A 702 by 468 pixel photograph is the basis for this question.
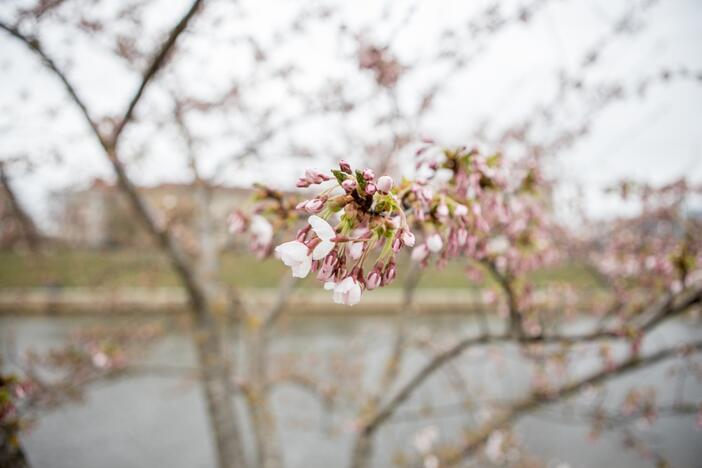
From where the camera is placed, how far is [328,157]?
12.1 feet

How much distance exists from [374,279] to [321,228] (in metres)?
0.16

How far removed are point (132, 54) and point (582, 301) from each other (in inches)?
196

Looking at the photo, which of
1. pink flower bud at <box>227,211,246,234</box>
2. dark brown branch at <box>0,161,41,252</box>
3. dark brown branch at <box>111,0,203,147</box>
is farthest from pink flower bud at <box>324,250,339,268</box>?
dark brown branch at <box>0,161,41,252</box>

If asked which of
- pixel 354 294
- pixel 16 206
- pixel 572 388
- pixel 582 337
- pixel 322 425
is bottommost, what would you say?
pixel 322 425

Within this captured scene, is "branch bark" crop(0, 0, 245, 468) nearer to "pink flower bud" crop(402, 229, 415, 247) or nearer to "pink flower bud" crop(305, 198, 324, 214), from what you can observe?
"pink flower bud" crop(305, 198, 324, 214)

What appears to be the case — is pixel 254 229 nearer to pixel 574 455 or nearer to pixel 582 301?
pixel 582 301

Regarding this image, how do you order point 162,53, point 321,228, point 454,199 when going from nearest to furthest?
point 321,228 → point 454,199 → point 162,53

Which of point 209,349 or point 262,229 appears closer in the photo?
point 262,229

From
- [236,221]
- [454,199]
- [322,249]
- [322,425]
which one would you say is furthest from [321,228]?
[322,425]

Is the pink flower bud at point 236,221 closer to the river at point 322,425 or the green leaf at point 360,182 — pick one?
the green leaf at point 360,182

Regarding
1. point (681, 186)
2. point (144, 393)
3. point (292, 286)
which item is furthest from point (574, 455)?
point (144, 393)

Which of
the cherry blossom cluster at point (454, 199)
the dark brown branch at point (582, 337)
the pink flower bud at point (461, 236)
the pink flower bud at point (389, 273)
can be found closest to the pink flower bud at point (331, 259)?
the pink flower bud at point (389, 273)

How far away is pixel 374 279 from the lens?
76 centimetres

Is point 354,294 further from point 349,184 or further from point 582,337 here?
point 582,337
